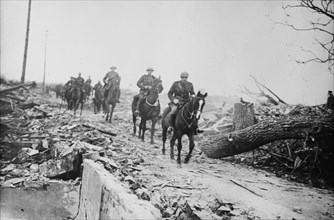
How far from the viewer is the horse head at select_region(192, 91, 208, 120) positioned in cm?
575

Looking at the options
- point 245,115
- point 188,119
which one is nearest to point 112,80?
point 188,119

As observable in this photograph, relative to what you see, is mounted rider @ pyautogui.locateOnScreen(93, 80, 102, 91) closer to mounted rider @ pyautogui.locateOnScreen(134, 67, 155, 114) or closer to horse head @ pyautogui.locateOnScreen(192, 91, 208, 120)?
mounted rider @ pyautogui.locateOnScreen(134, 67, 155, 114)

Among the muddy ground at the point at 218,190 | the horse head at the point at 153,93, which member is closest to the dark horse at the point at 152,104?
the horse head at the point at 153,93

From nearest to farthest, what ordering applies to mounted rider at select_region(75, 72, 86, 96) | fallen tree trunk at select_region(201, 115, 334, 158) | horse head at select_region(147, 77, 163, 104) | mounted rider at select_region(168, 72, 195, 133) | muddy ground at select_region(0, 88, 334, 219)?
muddy ground at select_region(0, 88, 334, 219), fallen tree trunk at select_region(201, 115, 334, 158), mounted rider at select_region(168, 72, 195, 133), horse head at select_region(147, 77, 163, 104), mounted rider at select_region(75, 72, 86, 96)

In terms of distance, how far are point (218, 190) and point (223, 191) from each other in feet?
0.30

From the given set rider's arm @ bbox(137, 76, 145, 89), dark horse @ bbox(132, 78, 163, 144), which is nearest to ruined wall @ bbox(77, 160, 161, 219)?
dark horse @ bbox(132, 78, 163, 144)

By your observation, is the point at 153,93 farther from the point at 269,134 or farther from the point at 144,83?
the point at 269,134

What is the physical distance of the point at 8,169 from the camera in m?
5.76

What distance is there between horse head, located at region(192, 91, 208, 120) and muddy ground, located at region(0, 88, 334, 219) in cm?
138

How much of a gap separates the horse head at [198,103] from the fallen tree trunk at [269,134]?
1.48 m

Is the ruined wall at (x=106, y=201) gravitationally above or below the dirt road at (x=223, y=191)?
above

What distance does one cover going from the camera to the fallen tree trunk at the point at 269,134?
5.42m

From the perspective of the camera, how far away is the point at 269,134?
5.99 meters

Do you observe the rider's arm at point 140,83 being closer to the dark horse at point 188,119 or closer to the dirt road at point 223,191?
the dark horse at point 188,119
